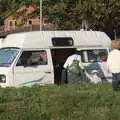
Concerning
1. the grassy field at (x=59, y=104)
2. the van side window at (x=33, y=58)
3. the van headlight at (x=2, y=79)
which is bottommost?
the van headlight at (x=2, y=79)

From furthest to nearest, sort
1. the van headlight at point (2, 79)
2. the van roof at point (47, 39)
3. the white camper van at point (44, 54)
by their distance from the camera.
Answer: the van roof at point (47, 39) < the white camper van at point (44, 54) < the van headlight at point (2, 79)

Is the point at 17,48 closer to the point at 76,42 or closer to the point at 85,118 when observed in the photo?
the point at 76,42

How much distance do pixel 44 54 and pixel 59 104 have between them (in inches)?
213

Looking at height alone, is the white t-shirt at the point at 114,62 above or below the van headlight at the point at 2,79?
above

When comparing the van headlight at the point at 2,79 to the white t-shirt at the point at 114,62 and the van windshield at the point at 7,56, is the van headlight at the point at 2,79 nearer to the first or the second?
the van windshield at the point at 7,56

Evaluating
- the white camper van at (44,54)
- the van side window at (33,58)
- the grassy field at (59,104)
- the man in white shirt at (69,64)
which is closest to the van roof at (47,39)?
the white camper van at (44,54)

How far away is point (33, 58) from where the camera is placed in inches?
655

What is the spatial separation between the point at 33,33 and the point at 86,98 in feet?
17.5

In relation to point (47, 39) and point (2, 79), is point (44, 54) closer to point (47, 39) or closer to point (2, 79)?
point (47, 39)

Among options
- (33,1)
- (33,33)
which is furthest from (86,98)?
(33,1)

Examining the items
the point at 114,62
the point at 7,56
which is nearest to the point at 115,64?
the point at 114,62

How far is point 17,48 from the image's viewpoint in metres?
16.6

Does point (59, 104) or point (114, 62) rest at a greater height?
point (114, 62)

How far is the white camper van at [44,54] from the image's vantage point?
16.2 m
